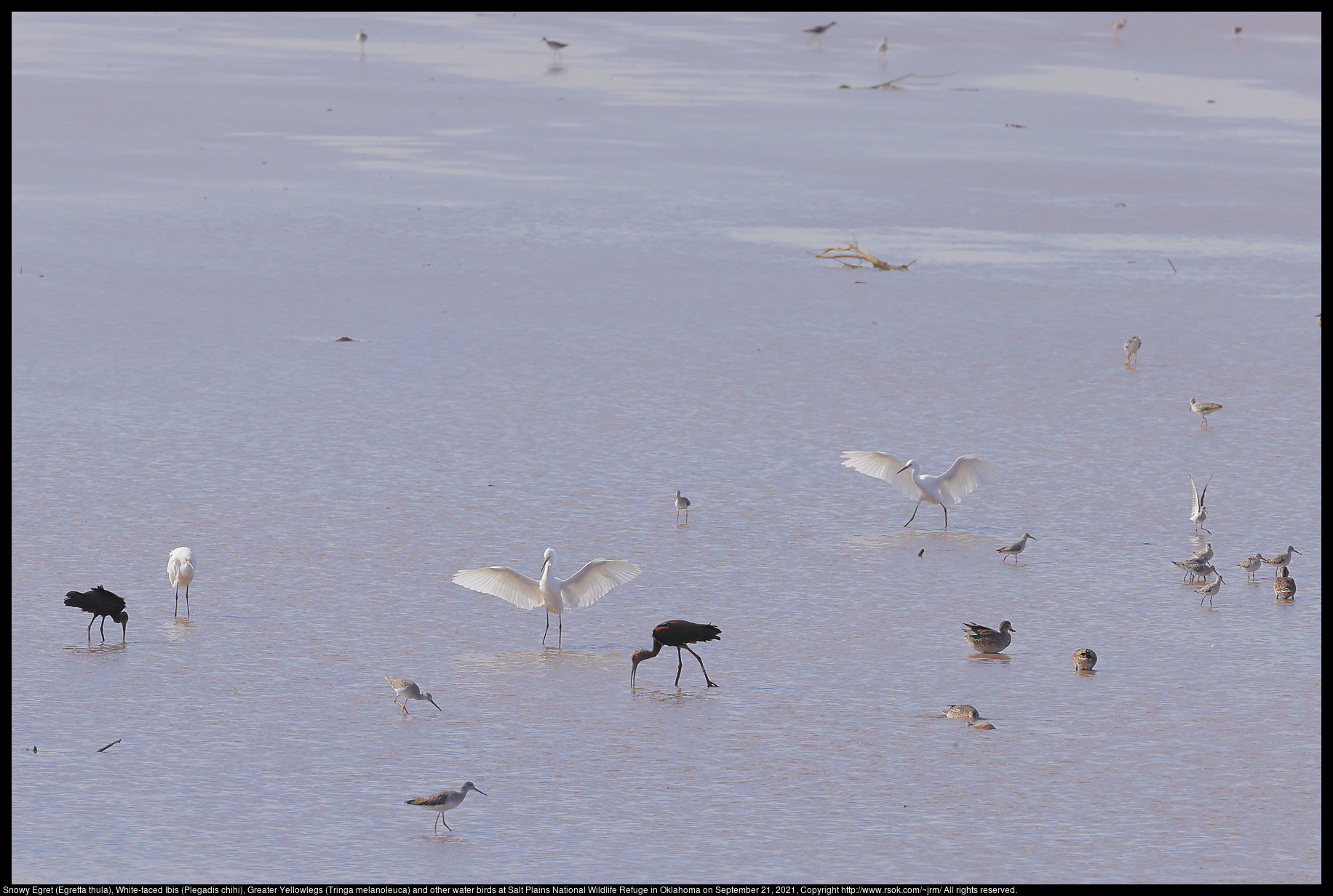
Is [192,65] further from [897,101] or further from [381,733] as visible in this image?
[381,733]

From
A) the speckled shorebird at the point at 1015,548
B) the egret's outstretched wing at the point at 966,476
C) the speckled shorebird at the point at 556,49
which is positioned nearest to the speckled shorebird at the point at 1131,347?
the egret's outstretched wing at the point at 966,476

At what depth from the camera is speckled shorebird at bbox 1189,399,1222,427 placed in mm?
16891

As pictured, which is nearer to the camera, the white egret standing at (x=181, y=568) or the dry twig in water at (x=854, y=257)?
the white egret standing at (x=181, y=568)

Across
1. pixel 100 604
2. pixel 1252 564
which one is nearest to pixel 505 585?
pixel 100 604

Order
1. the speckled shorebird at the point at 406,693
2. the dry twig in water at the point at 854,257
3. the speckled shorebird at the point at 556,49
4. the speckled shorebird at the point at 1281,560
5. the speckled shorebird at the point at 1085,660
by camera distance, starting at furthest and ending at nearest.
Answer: the speckled shorebird at the point at 556,49 < the dry twig in water at the point at 854,257 < the speckled shorebird at the point at 1281,560 < the speckled shorebird at the point at 1085,660 < the speckled shorebird at the point at 406,693

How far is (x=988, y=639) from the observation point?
36.9ft

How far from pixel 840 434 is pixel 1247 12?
48306 millimetres

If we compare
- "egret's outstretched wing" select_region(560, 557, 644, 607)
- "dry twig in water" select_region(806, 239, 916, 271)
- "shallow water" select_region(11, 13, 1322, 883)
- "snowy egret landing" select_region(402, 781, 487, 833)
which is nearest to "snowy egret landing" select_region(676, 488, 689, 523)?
"shallow water" select_region(11, 13, 1322, 883)

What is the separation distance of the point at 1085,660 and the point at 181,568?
565 centimetres

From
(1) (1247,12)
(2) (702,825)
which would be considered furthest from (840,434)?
(1) (1247,12)

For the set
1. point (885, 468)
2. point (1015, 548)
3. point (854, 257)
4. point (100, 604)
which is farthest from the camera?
point (854, 257)

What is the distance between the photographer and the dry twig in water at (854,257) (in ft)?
76.6

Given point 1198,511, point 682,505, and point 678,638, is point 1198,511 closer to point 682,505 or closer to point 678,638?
point 682,505

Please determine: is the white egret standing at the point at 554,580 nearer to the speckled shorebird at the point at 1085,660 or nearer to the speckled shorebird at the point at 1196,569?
the speckled shorebird at the point at 1085,660
